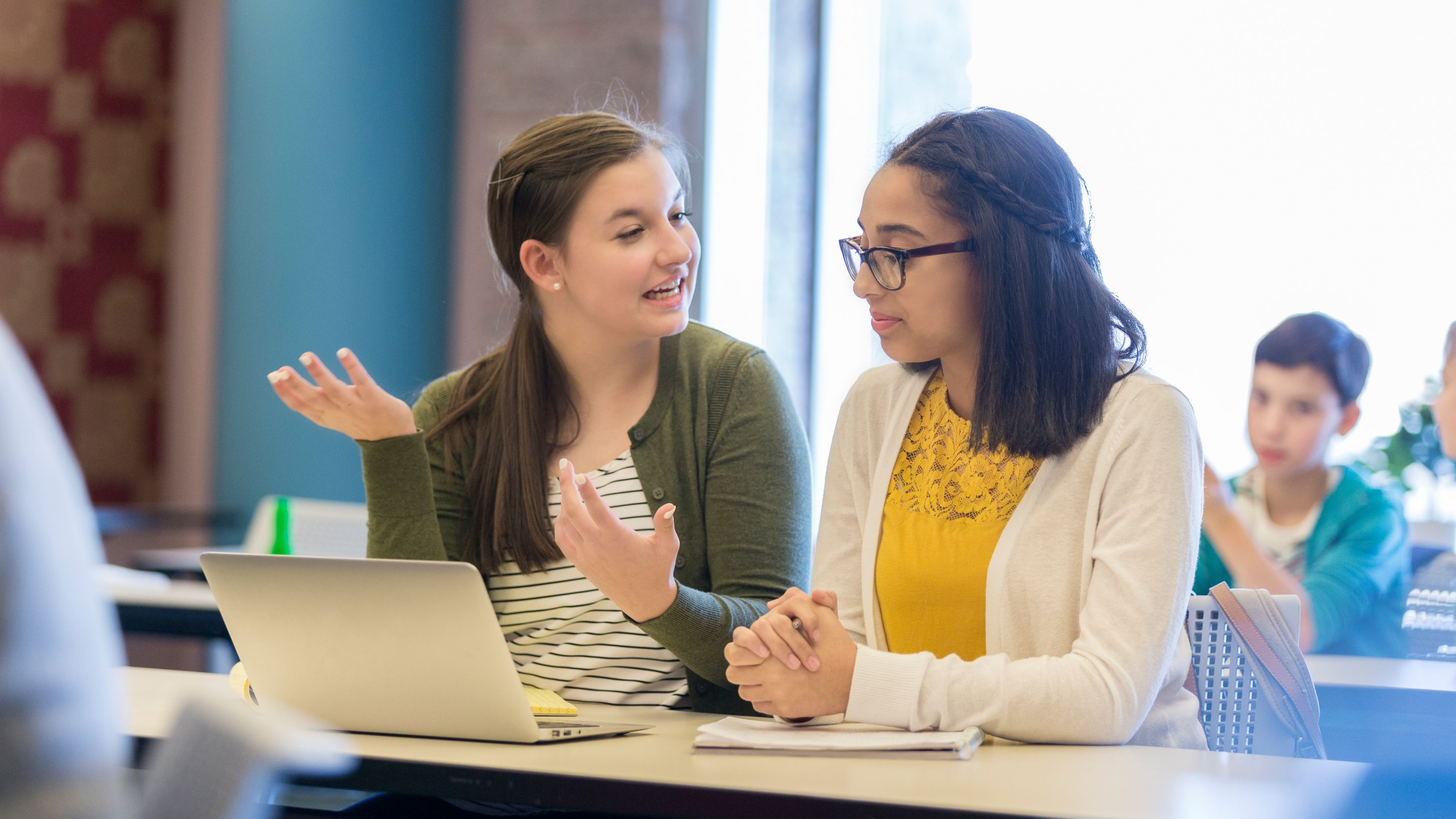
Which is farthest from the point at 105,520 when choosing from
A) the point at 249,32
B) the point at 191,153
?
the point at 249,32

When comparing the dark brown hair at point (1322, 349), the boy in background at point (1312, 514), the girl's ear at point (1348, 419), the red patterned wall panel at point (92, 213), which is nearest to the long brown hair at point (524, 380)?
the boy in background at point (1312, 514)

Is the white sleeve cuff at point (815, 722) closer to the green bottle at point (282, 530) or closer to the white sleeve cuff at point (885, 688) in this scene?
the white sleeve cuff at point (885, 688)

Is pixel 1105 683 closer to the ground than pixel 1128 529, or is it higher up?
closer to the ground

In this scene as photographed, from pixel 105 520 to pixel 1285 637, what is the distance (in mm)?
3497

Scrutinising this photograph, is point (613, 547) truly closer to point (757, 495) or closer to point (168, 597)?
point (757, 495)

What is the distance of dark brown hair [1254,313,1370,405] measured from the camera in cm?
261

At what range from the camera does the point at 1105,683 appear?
1.22 m

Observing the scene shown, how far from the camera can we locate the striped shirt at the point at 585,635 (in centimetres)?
162

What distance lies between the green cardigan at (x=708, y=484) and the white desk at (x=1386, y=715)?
2.74 ft

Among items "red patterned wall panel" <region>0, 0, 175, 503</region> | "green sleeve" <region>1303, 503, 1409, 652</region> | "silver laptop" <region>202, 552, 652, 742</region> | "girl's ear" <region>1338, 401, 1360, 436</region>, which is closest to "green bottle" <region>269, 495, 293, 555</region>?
"silver laptop" <region>202, 552, 652, 742</region>

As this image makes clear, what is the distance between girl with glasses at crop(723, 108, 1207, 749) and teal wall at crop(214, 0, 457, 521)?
269 centimetres

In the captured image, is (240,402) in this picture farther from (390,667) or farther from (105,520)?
(390,667)

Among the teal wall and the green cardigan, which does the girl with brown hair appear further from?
the teal wall

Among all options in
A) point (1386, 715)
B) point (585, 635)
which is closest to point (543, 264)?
point (585, 635)
